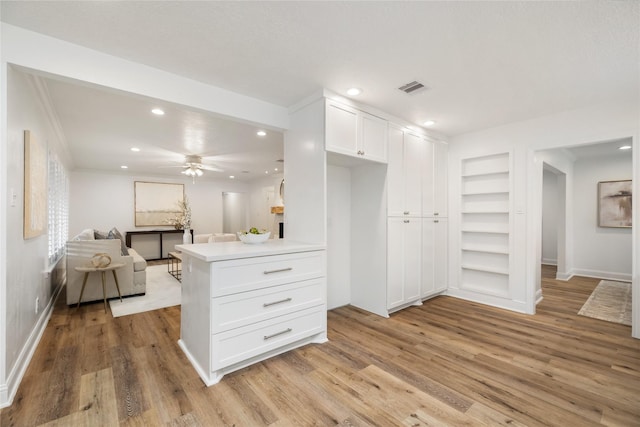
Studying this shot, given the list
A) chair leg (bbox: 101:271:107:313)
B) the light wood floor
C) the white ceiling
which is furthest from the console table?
the white ceiling

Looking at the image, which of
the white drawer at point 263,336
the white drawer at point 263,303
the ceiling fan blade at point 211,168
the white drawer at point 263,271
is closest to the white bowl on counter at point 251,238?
the white drawer at point 263,271

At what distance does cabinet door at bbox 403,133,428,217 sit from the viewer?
355 cm

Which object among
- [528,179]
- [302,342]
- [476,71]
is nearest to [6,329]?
[302,342]

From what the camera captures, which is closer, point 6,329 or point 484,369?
point 6,329

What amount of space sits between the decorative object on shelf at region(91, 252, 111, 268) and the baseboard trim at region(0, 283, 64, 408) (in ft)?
2.09

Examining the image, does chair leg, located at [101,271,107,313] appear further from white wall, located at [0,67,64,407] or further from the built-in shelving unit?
the built-in shelving unit

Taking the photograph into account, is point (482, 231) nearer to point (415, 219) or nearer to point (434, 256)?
point (434, 256)

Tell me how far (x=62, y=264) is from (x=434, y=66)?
6.14 m

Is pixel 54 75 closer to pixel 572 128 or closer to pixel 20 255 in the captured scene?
pixel 20 255

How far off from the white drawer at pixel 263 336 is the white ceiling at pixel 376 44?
212 cm

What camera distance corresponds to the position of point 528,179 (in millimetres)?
3461

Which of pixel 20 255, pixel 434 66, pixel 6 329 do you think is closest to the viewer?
pixel 6 329

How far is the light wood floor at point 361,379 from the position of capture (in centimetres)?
168

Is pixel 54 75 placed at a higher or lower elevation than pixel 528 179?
higher
